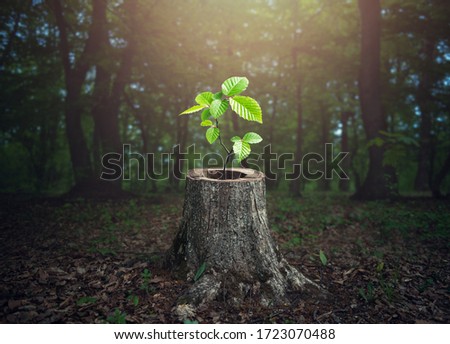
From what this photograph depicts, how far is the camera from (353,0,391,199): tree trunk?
321 inches

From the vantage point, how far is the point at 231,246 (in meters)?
2.77

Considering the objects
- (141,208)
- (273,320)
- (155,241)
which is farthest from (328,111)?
(273,320)

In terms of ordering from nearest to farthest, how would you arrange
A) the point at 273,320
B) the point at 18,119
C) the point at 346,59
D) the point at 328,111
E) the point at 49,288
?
the point at 273,320 < the point at 49,288 < the point at 18,119 < the point at 346,59 < the point at 328,111

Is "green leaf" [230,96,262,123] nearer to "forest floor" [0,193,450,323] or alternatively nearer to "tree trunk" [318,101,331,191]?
"forest floor" [0,193,450,323]

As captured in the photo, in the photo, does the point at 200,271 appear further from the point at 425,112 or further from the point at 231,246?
the point at 425,112

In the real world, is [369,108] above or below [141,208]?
above

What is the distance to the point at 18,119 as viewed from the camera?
8.88 meters

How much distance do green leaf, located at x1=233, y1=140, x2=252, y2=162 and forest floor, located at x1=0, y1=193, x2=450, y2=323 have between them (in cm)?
139

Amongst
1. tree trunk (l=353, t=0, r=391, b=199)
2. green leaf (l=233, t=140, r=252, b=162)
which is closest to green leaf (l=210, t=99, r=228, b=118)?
green leaf (l=233, t=140, r=252, b=162)

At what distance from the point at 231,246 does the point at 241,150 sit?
0.99 m

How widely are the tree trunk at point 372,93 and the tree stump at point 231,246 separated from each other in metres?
6.57

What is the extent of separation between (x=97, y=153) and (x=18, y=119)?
2707 mm

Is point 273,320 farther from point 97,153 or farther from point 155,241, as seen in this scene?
point 97,153

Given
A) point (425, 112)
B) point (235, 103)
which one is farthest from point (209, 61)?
point (235, 103)
